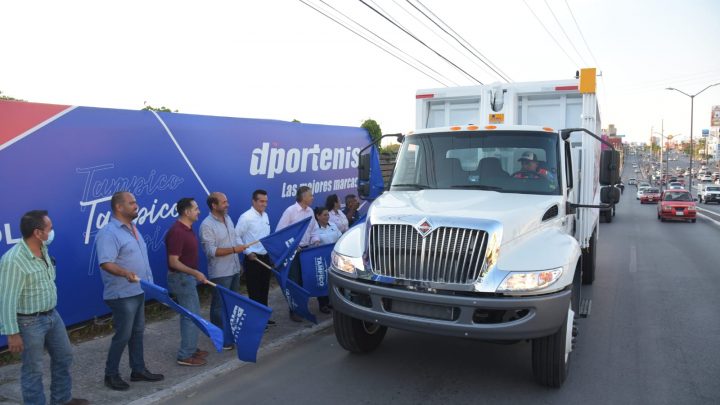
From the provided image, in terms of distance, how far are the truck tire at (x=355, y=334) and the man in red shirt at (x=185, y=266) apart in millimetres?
1432

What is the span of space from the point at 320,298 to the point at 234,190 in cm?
242

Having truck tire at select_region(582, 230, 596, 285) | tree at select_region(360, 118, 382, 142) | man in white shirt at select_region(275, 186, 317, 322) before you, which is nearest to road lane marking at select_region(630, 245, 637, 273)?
truck tire at select_region(582, 230, 596, 285)

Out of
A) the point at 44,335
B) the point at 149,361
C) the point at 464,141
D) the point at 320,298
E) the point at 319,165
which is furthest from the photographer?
the point at 319,165

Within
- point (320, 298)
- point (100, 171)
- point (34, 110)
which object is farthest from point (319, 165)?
point (34, 110)

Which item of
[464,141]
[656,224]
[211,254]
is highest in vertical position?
[464,141]

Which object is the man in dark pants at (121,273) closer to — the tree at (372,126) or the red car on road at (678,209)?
the tree at (372,126)

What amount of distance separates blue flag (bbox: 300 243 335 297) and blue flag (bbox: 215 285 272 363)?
1.97 meters

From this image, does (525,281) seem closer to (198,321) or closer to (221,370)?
(198,321)

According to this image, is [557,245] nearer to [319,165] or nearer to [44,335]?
[44,335]

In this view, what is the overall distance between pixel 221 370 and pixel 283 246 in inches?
67.8

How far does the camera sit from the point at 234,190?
28.2 ft

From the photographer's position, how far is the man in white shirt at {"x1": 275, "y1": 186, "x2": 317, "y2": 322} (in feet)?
23.2

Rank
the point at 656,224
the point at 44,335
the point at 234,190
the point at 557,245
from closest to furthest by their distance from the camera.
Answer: the point at 44,335 < the point at 557,245 < the point at 234,190 < the point at 656,224

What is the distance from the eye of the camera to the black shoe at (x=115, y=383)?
472 centimetres
